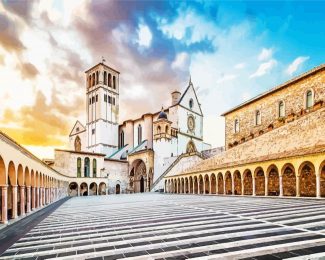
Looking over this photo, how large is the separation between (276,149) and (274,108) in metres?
9.05

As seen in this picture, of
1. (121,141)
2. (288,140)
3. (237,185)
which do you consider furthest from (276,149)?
(121,141)

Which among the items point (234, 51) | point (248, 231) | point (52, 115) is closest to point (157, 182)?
point (52, 115)

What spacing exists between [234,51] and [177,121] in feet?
75.2

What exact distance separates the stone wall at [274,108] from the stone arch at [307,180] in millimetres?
8475

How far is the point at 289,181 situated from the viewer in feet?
71.8

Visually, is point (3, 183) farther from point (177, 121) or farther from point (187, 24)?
point (177, 121)

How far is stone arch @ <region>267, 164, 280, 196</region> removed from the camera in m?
23.0

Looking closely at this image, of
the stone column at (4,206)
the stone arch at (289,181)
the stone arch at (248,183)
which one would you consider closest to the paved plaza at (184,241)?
the stone column at (4,206)

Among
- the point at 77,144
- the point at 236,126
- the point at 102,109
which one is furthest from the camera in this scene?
the point at 77,144

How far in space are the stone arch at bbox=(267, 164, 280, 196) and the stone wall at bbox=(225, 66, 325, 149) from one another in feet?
26.7

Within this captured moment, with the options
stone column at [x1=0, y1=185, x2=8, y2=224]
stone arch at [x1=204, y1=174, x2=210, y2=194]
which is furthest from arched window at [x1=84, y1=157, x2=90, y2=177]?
stone column at [x1=0, y1=185, x2=8, y2=224]

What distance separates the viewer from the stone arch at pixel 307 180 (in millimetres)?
19723

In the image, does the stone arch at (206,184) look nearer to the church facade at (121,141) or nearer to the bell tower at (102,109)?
the church facade at (121,141)

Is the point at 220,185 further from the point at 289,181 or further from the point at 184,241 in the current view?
the point at 184,241
